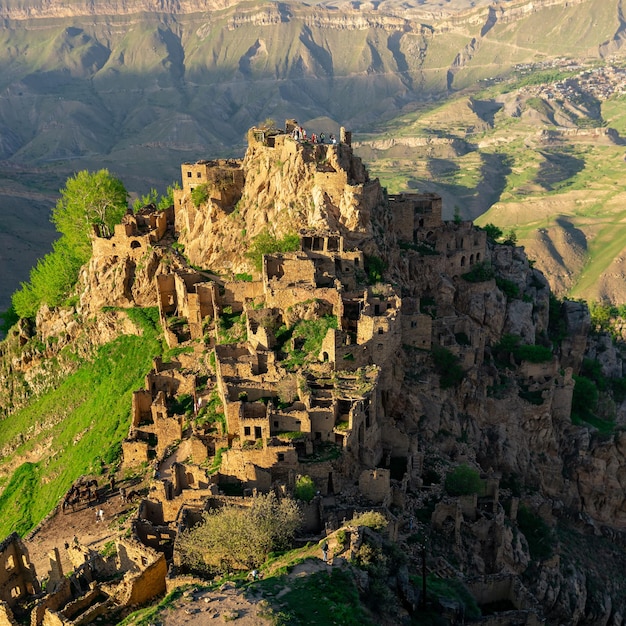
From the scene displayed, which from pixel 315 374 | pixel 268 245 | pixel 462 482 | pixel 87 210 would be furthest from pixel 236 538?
pixel 87 210

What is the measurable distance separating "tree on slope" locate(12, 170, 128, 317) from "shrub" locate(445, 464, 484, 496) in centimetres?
4853

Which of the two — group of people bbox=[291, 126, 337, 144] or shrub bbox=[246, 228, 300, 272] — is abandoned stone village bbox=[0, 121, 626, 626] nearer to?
shrub bbox=[246, 228, 300, 272]

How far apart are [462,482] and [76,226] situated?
54072 mm

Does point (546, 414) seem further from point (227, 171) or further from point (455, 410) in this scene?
point (227, 171)

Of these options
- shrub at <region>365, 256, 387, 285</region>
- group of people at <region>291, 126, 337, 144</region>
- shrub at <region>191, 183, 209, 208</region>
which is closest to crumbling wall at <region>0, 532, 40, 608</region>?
shrub at <region>365, 256, 387, 285</region>

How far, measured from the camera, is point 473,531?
53.3 meters

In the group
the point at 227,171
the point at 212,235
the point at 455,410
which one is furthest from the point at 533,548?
the point at 227,171

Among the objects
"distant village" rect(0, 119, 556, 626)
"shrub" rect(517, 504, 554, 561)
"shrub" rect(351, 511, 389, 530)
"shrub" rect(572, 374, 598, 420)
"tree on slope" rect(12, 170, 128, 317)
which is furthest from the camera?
"tree on slope" rect(12, 170, 128, 317)

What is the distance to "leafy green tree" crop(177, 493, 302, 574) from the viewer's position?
38125 millimetres

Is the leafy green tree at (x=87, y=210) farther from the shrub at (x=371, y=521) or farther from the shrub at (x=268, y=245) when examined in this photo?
the shrub at (x=371, y=521)

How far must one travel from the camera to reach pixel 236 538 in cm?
3825

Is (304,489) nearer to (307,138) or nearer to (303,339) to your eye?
(303,339)

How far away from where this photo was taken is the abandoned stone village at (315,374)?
43938 mm

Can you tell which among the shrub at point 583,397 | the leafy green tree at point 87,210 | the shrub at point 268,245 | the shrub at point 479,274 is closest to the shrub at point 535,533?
the shrub at point 583,397
